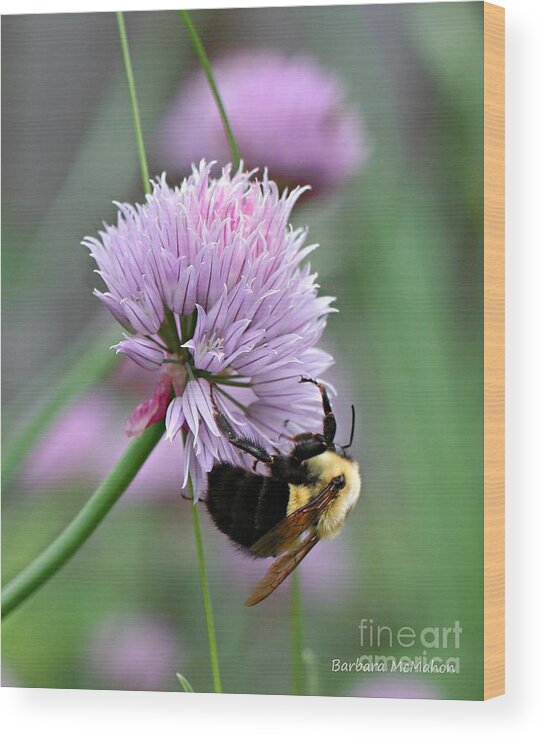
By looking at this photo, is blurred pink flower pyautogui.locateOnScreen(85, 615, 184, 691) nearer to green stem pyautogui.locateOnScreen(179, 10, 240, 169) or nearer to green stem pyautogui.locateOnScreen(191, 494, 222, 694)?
green stem pyautogui.locateOnScreen(191, 494, 222, 694)

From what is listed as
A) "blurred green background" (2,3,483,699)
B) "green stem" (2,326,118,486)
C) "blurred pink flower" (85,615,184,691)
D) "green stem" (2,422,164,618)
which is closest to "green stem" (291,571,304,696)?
"blurred green background" (2,3,483,699)

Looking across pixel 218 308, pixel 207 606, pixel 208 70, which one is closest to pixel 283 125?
pixel 208 70

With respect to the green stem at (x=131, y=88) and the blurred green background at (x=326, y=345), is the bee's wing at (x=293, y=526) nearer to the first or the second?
the blurred green background at (x=326, y=345)

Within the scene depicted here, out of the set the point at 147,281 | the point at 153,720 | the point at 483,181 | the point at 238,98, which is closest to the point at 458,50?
the point at 483,181

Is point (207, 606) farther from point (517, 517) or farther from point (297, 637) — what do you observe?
point (517, 517)

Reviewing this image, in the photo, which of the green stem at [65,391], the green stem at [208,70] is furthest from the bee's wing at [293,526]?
the green stem at [208,70]

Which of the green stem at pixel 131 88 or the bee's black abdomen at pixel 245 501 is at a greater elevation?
the green stem at pixel 131 88
